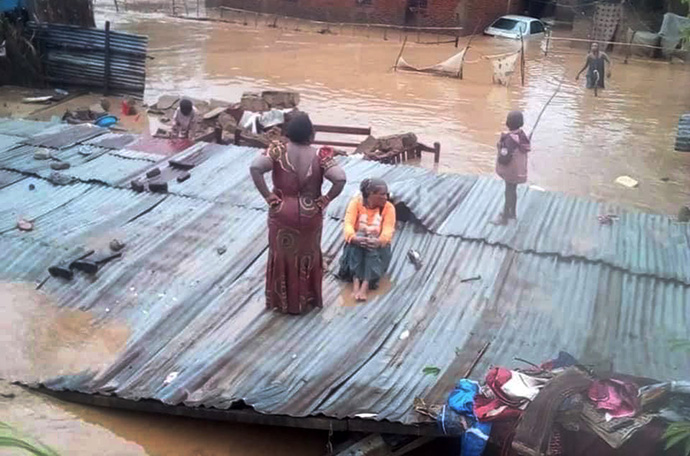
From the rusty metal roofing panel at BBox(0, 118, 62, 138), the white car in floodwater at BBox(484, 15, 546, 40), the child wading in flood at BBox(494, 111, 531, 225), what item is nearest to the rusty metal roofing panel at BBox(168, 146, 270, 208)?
the child wading in flood at BBox(494, 111, 531, 225)

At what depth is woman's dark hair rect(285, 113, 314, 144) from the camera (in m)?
5.71

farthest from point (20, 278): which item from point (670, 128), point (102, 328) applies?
point (670, 128)

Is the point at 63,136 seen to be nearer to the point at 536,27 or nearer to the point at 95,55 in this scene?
the point at 95,55

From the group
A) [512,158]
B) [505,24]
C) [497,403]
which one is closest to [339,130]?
[512,158]

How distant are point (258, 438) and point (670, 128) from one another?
567 inches

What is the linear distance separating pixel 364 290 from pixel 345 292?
0.62 feet

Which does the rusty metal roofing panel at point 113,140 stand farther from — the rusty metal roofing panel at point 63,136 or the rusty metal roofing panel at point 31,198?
the rusty metal roofing panel at point 31,198

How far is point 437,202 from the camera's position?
799 centimetres

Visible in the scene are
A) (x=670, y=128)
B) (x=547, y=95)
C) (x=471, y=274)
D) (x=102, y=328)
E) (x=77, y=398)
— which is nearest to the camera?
(x=77, y=398)

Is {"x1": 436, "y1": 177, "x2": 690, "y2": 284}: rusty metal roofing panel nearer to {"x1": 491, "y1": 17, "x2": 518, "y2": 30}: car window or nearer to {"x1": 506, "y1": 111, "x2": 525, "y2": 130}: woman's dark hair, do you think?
{"x1": 506, "y1": 111, "x2": 525, "y2": 130}: woman's dark hair

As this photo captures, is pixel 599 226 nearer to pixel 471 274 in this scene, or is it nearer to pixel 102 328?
pixel 471 274

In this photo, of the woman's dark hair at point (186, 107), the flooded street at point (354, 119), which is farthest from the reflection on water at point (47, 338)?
the woman's dark hair at point (186, 107)

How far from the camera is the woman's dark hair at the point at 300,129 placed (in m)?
5.71

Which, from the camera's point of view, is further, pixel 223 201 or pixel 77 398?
pixel 223 201
